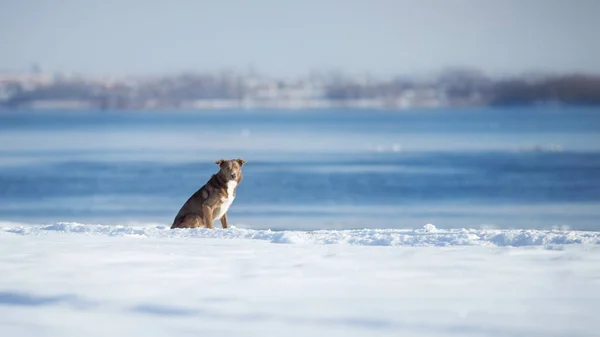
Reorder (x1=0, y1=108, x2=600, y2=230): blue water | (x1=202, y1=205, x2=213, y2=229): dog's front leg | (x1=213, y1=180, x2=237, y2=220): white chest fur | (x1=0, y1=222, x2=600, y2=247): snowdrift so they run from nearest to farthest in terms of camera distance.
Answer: (x1=0, y1=222, x2=600, y2=247): snowdrift < (x1=202, y1=205, x2=213, y2=229): dog's front leg < (x1=213, y1=180, x2=237, y2=220): white chest fur < (x1=0, y1=108, x2=600, y2=230): blue water

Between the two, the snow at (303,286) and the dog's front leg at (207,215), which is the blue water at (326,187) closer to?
the dog's front leg at (207,215)

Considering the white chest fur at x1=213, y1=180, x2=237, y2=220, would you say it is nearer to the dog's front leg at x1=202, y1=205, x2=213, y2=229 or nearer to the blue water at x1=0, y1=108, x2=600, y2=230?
the dog's front leg at x1=202, y1=205, x2=213, y2=229

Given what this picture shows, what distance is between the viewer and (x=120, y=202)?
2761cm

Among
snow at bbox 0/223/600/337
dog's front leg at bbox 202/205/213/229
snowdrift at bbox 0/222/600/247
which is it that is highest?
dog's front leg at bbox 202/205/213/229

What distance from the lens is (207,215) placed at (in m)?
11.1

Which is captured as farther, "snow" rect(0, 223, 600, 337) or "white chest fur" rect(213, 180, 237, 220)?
"white chest fur" rect(213, 180, 237, 220)

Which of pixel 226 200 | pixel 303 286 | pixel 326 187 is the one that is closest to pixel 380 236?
pixel 226 200

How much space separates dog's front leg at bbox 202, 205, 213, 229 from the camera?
36.1 feet

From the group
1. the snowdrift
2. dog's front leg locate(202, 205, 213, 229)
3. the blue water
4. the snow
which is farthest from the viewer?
the blue water

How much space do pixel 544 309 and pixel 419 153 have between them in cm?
5043

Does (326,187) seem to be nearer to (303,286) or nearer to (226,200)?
(226,200)

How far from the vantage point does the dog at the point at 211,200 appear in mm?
11039

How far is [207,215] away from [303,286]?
4167 mm

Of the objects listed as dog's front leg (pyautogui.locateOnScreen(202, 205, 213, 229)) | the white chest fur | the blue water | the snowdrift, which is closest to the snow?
the snowdrift
